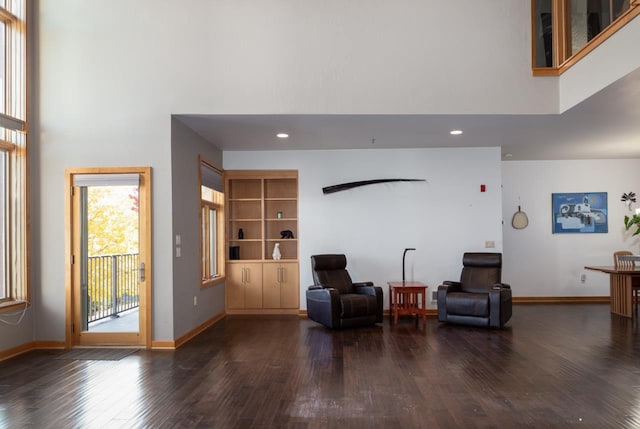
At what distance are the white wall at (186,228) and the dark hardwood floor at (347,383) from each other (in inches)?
14.9

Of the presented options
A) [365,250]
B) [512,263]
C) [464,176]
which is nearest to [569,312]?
[512,263]

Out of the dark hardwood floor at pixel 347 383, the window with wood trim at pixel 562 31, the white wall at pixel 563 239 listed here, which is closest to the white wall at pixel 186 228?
the dark hardwood floor at pixel 347 383

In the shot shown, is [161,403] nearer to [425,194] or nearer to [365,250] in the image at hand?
[365,250]

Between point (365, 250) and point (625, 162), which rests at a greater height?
point (625, 162)

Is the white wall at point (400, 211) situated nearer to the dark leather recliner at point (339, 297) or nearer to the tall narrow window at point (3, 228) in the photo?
Answer: the dark leather recliner at point (339, 297)

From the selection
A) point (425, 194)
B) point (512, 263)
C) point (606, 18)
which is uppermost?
point (606, 18)

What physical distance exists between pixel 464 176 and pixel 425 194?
69 centimetres

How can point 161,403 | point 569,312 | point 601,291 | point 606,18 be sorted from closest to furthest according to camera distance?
point 161,403 → point 606,18 → point 569,312 → point 601,291

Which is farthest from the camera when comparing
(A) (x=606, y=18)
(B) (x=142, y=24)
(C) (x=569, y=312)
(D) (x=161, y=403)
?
(C) (x=569, y=312)

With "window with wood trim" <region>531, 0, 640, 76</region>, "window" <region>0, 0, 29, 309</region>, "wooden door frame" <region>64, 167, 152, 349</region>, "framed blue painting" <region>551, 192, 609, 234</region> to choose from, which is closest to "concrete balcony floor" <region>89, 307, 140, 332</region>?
"wooden door frame" <region>64, 167, 152, 349</region>

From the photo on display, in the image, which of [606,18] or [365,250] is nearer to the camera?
[606,18]

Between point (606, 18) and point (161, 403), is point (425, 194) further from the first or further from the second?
point (161, 403)

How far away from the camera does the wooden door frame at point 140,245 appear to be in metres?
5.09

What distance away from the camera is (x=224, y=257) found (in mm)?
7281
